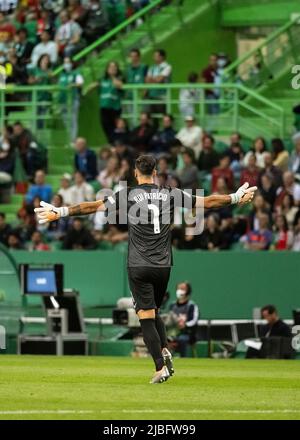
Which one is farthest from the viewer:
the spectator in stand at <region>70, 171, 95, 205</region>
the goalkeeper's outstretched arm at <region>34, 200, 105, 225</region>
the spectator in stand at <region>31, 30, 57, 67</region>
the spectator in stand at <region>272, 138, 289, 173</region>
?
the spectator in stand at <region>31, 30, 57, 67</region>

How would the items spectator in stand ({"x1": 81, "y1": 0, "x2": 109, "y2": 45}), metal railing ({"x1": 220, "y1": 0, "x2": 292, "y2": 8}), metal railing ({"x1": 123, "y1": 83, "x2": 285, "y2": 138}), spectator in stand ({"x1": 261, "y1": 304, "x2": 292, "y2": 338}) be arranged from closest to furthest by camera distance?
spectator in stand ({"x1": 261, "y1": 304, "x2": 292, "y2": 338})
metal railing ({"x1": 123, "y1": 83, "x2": 285, "y2": 138})
spectator in stand ({"x1": 81, "y1": 0, "x2": 109, "y2": 45})
metal railing ({"x1": 220, "y1": 0, "x2": 292, "y2": 8})

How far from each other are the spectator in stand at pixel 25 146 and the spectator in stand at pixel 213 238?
5.54 metres

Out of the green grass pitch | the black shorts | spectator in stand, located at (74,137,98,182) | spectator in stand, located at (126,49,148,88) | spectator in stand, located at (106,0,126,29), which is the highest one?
spectator in stand, located at (106,0,126,29)

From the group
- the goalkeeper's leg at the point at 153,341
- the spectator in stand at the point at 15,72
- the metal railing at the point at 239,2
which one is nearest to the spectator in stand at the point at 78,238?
the spectator in stand at the point at 15,72

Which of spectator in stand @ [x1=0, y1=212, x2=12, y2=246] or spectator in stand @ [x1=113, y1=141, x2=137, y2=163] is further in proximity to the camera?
spectator in stand @ [x1=113, y1=141, x2=137, y2=163]

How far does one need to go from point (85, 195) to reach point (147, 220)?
509 inches

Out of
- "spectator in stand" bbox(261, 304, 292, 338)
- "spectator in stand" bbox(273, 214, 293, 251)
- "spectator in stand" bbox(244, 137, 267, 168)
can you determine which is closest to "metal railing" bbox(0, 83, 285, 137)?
"spectator in stand" bbox(244, 137, 267, 168)

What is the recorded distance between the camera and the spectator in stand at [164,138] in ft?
94.2

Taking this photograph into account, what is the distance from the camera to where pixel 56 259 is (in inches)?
1059

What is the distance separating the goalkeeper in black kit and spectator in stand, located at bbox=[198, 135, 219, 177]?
12533mm

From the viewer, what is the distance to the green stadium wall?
25281mm

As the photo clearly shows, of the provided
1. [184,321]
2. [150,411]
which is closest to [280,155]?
[184,321]

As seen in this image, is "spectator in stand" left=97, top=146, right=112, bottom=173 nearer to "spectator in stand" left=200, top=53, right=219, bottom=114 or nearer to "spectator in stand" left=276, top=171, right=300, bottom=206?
"spectator in stand" left=200, top=53, right=219, bottom=114
